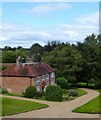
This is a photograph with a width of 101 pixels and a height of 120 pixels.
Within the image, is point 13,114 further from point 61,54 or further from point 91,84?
point 91,84

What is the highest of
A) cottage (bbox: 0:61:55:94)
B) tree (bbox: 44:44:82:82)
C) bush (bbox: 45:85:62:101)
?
tree (bbox: 44:44:82:82)

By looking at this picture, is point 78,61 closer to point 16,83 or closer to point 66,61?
point 66,61

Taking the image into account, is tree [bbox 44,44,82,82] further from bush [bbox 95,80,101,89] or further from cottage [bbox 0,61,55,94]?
cottage [bbox 0,61,55,94]

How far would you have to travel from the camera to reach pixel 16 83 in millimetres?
42062

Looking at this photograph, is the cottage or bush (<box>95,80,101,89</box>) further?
bush (<box>95,80,101,89</box>)

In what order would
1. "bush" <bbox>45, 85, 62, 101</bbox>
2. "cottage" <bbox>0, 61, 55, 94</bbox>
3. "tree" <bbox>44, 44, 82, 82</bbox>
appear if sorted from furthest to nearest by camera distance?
"tree" <bbox>44, 44, 82, 82</bbox> < "cottage" <bbox>0, 61, 55, 94</bbox> < "bush" <bbox>45, 85, 62, 101</bbox>

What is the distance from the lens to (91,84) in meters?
58.5

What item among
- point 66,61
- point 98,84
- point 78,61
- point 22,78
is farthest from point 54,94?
point 98,84

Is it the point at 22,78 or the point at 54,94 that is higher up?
the point at 22,78

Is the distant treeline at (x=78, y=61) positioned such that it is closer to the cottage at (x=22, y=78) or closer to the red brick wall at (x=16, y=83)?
the cottage at (x=22, y=78)

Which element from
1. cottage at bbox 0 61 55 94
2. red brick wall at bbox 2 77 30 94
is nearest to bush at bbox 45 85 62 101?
cottage at bbox 0 61 55 94

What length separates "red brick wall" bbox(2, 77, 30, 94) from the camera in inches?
1629

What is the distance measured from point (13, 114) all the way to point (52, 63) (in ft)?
100

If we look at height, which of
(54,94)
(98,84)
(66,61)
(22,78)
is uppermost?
(66,61)
